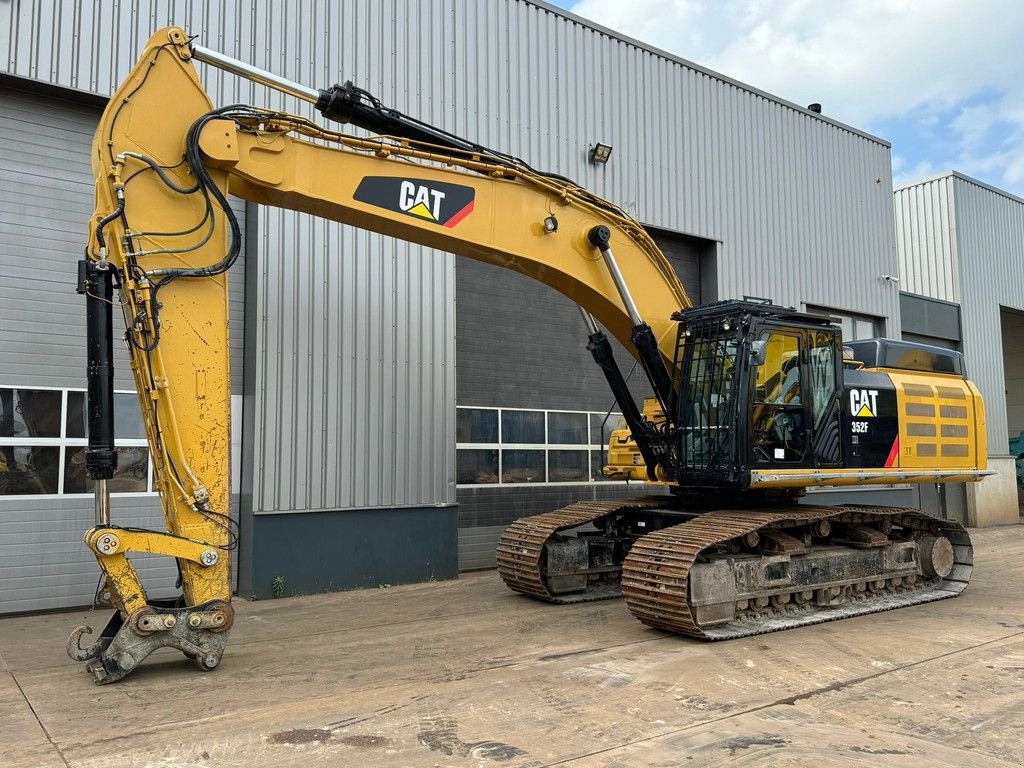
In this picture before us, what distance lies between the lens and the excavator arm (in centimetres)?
628

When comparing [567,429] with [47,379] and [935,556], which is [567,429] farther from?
[47,379]

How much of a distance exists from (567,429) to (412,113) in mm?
5400

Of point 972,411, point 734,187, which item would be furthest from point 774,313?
point 734,187

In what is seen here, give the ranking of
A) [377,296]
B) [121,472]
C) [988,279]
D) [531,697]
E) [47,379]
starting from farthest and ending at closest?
[988,279], [377,296], [121,472], [47,379], [531,697]

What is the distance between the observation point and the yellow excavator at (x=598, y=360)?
21.1ft

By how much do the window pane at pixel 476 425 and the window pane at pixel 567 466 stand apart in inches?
44.8

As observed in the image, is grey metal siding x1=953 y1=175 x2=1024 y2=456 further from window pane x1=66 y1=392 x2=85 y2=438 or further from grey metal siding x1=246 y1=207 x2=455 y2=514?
window pane x1=66 y1=392 x2=85 y2=438

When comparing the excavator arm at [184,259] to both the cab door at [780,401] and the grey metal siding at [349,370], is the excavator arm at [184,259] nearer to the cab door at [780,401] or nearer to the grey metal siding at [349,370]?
the grey metal siding at [349,370]

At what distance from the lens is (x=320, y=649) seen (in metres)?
7.54

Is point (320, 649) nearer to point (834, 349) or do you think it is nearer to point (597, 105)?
point (834, 349)

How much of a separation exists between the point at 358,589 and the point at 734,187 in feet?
33.8

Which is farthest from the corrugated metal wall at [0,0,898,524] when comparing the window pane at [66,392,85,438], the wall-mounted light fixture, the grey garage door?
the window pane at [66,392,85,438]

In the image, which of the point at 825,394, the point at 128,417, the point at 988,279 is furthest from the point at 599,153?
the point at 988,279

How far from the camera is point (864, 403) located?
9.40 meters
